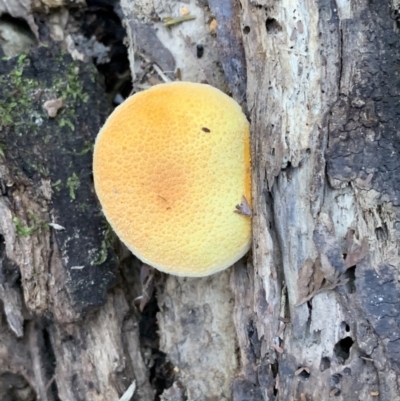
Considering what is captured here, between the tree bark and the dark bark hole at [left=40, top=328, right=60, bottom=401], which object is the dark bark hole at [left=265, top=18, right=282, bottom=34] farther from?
the dark bark hole at [left=40, top=328, right=60, bottom=401]

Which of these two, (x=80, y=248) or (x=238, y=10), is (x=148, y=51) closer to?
(x=238, y=10)

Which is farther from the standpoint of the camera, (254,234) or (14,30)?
(14,30)

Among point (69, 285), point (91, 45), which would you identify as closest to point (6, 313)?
point (69, 285)

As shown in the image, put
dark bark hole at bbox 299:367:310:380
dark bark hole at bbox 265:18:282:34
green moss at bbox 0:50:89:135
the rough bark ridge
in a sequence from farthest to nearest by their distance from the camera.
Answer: green moss at bbox 0:50:89:135
dark bark hole at bbox 265:18:282:34
dark bark hole at bbox 299:367:310:380
the rough bark ridge

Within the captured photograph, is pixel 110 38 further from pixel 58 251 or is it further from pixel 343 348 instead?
pixel 343 348

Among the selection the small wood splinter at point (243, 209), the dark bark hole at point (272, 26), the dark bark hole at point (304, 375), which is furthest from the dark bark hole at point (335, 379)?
the dark bark hole at point (272, 26)

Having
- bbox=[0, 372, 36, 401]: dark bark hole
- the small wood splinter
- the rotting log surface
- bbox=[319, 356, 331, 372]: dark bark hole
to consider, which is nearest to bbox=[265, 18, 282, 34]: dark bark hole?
the small wood splinter

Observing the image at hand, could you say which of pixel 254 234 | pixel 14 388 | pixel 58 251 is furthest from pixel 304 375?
pixel 14 388
